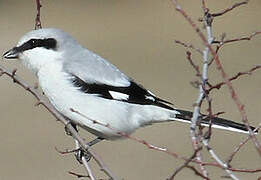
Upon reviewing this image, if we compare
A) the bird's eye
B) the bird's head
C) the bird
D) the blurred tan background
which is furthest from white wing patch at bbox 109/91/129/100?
the blurred tan background

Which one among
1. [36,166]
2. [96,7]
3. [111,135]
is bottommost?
[36,166]

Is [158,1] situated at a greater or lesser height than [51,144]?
greater

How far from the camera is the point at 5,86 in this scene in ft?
28.0

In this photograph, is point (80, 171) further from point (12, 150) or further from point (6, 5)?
point (6, 5)

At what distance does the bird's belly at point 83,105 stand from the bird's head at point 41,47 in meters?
0.05

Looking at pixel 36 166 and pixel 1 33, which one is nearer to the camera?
pixel 36 166

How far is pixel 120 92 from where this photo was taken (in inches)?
127

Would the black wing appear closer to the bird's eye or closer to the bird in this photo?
the bird

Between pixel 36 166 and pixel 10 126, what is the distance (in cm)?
94

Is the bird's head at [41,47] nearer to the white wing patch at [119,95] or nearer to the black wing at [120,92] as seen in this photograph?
the black wing at [120,92]

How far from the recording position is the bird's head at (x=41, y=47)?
314 cm

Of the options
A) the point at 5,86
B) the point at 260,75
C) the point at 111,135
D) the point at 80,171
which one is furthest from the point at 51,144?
the point at 111,135

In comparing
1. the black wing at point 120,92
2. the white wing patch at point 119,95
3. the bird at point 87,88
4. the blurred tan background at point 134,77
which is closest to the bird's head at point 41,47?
the bird at point 87,88

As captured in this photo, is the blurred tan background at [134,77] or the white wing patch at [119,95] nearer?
the white wing patch at [119,95]
